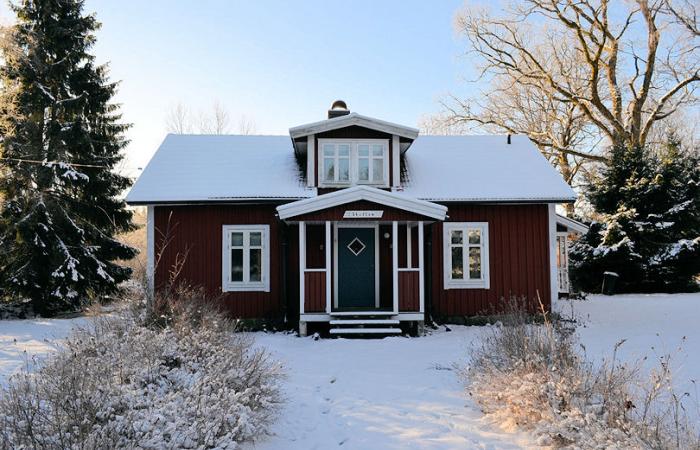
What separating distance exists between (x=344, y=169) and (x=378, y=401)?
7955 millimetres

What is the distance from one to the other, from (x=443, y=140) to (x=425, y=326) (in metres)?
6.67

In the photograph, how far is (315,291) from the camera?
12172 millimetres

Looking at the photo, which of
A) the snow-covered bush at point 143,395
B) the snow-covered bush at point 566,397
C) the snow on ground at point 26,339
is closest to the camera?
the snow-covered bush at point 143,395

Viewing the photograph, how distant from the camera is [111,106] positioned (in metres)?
→ 18.5

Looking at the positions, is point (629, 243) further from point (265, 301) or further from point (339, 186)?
point (265, 301)

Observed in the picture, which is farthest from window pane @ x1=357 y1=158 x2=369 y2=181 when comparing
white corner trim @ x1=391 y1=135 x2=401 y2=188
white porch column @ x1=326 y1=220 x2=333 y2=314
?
white porch column @ x1=326 y1=220 x2=333 y2=314

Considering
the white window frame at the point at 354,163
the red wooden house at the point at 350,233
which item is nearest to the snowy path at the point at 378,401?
the red wooden house at the point at 350,233

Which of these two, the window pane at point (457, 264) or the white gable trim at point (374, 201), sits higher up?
the white gable trim at point (374, 201)

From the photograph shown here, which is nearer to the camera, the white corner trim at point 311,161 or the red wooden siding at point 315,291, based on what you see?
the red wooden siding at point 315,291

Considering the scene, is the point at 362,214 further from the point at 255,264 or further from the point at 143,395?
the point at 143,395

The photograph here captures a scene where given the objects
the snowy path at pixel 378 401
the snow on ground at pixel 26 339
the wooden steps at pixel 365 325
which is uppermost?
the wooden steps at pixel 365 325

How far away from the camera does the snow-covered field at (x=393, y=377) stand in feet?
18.1

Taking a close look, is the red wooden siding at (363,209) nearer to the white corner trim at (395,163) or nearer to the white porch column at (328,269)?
the white porch column at (328,269)

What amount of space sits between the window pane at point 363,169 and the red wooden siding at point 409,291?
2980 millimetres
